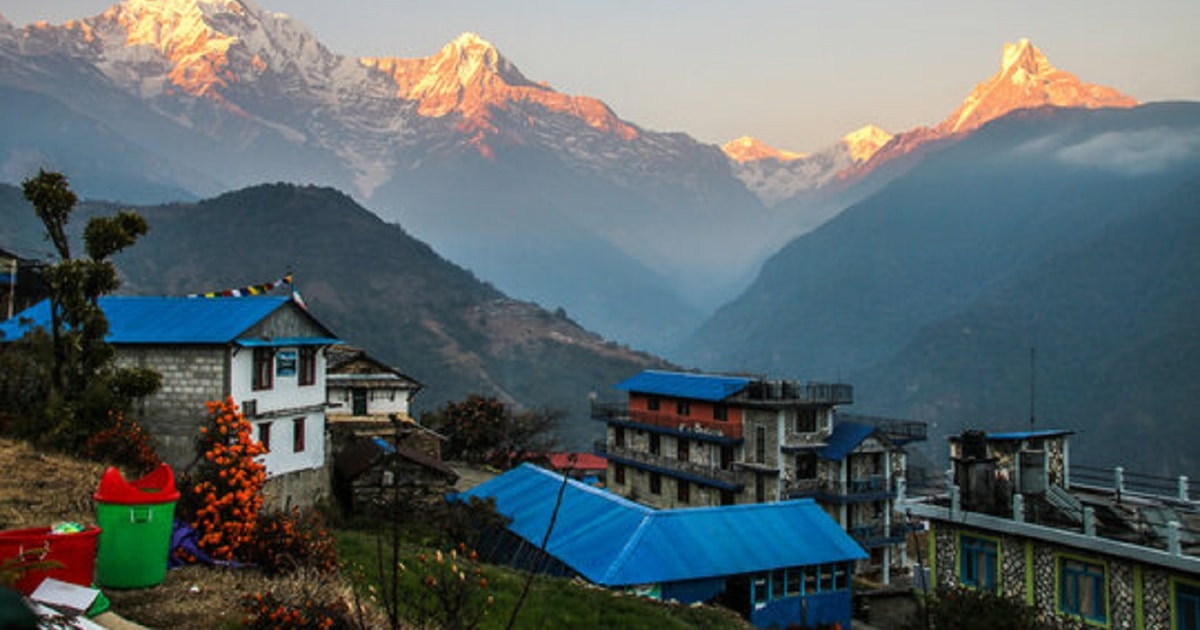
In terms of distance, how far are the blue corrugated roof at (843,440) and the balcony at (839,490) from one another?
59.9 inches

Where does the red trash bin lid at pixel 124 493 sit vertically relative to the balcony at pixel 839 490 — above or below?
above

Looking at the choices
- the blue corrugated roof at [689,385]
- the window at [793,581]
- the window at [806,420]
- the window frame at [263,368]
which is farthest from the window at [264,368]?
the window at [806,420]

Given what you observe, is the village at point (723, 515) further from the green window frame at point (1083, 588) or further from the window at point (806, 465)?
the window at point (806, 465)

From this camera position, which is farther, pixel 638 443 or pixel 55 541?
pixel 638 443

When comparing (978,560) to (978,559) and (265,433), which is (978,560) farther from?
(265,433)

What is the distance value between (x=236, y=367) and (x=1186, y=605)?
25.8 m

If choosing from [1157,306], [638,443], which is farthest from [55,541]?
[1157,306]

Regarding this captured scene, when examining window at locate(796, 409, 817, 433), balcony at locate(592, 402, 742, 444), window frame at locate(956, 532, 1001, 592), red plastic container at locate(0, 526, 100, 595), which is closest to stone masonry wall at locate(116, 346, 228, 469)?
red plastic container at locate(0, 526, 100, 595)

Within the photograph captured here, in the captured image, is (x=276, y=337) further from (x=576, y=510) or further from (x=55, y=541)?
(x=55, y=541)

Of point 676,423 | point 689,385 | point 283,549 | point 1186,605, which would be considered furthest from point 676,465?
point 283,549

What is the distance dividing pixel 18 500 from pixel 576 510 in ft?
61.5

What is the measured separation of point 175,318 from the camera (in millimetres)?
26500

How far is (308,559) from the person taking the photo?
1284 centimetres

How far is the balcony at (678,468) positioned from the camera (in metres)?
48.8
